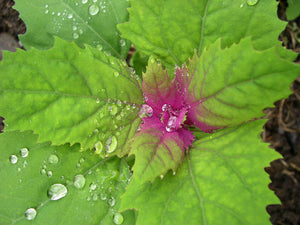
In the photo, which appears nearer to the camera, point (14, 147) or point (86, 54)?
point (86, 54)

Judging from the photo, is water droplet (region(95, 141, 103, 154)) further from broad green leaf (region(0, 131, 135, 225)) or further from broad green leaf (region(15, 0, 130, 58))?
broad green leaf (region(15, 0, 130, 58))

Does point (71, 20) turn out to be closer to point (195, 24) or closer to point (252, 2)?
point (195, 24)

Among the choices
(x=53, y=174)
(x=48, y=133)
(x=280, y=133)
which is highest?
(x=280, y=133)

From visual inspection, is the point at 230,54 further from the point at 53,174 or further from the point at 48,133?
the point at 53,174

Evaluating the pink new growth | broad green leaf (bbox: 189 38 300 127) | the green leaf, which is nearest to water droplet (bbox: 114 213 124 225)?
the pink new growth

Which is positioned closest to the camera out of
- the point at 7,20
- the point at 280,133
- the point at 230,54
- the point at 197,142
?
the point at 230,54

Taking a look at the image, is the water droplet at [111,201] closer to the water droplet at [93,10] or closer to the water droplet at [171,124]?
the water droplet at [171,124]

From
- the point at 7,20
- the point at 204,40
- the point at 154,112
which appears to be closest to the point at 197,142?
the point at 154,112
